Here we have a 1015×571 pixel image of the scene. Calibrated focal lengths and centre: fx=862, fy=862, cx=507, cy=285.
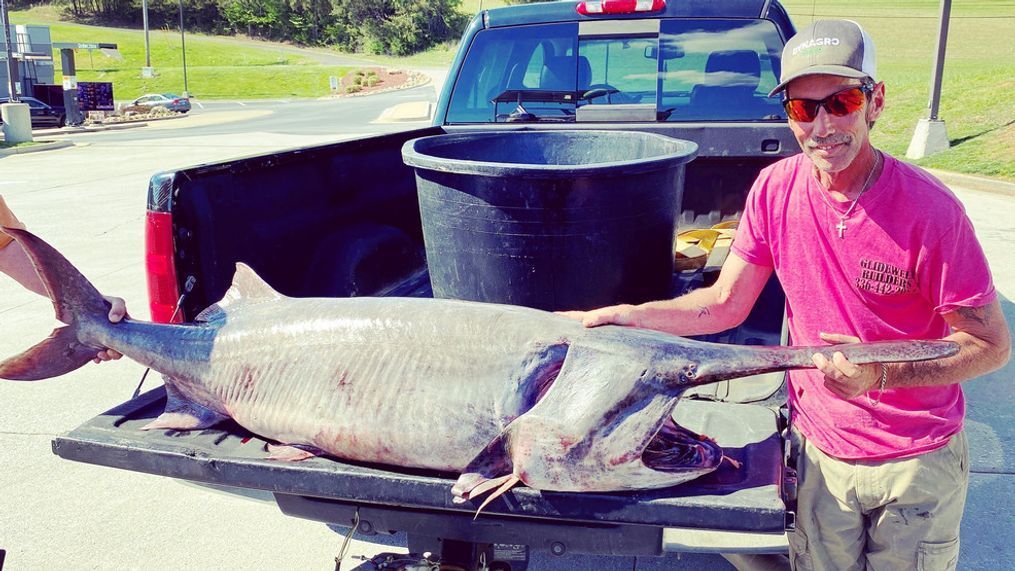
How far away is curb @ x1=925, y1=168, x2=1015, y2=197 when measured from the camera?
42.0ft

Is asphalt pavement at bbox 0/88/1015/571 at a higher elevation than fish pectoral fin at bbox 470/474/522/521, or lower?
lower

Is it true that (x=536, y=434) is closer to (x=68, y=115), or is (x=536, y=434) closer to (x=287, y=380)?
(x=287, y=380)

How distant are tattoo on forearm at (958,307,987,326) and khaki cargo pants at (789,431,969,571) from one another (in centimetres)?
36

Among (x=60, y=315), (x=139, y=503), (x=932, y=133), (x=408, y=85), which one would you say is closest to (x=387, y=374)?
(x=60, y=315)

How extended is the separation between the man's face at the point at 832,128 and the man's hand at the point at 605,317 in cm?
61

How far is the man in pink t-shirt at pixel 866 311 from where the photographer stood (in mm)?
2018

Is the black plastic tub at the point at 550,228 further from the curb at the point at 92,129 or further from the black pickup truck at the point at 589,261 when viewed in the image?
the curb at the point at 92,129

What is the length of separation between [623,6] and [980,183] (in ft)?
36.6

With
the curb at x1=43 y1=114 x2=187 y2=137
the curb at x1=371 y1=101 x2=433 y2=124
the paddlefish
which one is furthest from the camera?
the curb at x1=43 y1=114 x2=187 y2=137

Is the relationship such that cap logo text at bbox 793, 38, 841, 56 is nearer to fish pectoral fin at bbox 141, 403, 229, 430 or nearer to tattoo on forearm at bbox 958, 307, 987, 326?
tattoo on forearm at bbox 958, 307, 987, 326

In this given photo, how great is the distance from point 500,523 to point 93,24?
404 ft

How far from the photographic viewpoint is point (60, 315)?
2439 millimetres

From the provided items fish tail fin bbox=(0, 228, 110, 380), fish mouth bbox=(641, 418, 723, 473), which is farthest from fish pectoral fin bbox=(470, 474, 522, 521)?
fish tail fin bbox=(0, 228, 110, 380)

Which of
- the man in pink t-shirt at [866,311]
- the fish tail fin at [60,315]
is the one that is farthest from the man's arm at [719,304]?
the fish tail fin at [60,315]
